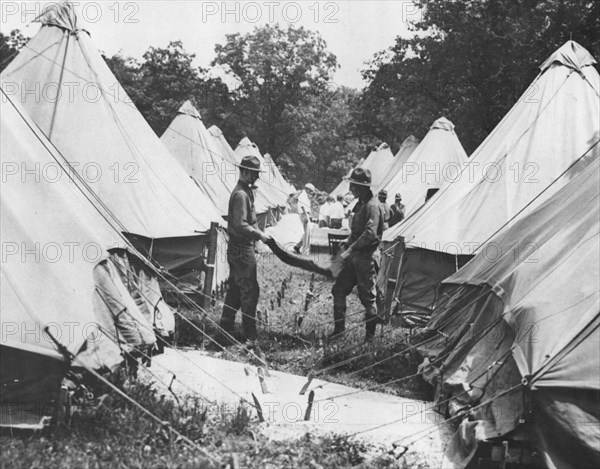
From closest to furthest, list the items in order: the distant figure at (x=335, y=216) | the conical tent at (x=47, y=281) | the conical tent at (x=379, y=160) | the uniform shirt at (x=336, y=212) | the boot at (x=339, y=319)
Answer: the conical tent at (x=47, y=281)
the boot at (x=339, y=319)
the distant figure at (x=335, y=216)
the uniform shirt at (x=336, y=212)
the conical tent at (x=379, y=160)

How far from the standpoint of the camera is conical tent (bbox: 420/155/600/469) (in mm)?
3949

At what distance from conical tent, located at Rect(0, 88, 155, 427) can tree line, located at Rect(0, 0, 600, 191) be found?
6.54 metres

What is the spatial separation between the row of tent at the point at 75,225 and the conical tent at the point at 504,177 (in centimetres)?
330

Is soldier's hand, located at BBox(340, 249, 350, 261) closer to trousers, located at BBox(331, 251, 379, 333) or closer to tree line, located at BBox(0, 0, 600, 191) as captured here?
trousers, located at BBox(331, 251, 379, 333)

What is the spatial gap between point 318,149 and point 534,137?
163ft

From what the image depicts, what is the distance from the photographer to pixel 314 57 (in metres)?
47.6

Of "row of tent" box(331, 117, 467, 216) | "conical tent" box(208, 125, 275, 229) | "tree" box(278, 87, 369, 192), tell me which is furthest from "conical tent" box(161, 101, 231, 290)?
"tree" box(278, 87, 369, 192)

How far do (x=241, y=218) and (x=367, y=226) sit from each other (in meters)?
1.62

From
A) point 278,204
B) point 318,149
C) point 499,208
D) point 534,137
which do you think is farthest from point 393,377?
point 318,149

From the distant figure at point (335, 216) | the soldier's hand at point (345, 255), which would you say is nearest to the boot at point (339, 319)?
the soldier's hand at point (345, 255)

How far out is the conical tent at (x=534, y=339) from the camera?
3.95 meters

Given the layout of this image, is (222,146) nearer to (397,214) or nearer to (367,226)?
(397,214)

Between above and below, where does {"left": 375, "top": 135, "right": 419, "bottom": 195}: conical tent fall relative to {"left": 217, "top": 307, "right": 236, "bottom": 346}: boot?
above

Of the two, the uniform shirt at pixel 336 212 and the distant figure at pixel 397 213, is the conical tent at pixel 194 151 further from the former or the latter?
the uniform shirt at pixel 336 212
